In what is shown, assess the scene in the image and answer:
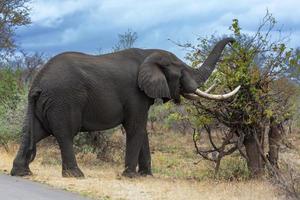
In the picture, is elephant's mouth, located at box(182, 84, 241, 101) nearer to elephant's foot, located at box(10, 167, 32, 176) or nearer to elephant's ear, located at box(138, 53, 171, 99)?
elephant's ear, located at box(138, 53, 171, 99)

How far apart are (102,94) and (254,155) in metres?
4.19

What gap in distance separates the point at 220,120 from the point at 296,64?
2.25m

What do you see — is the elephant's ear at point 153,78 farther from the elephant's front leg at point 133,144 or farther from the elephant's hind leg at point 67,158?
the elephant's hind leg at point 67,158

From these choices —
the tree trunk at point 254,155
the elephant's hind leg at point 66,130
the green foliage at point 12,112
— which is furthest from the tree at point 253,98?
the green foliage at point 12,112

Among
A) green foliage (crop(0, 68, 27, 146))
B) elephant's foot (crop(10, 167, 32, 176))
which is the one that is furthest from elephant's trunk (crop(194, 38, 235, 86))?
green foliage (crop(0, 68, 27, 146))

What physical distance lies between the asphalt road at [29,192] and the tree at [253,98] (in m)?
5.16

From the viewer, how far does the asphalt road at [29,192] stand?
9773 mm

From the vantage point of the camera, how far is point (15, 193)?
10.2m

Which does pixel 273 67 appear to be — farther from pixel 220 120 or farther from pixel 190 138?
pixel 190 138

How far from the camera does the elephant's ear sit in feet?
43.9

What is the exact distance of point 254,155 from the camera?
48.4 ft

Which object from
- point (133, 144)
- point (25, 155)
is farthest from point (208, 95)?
point (25, 155)

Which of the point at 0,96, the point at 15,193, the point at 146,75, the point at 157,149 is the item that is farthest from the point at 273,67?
the point at 157,149

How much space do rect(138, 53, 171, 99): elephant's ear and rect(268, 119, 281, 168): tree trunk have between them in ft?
9.86
